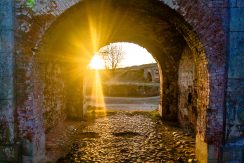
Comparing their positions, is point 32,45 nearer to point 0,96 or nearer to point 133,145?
point 0,96

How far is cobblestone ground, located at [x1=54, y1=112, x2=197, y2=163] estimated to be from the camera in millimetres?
5832

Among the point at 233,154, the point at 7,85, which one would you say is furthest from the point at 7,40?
the point at 233,154

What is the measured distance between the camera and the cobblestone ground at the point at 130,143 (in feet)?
19.1

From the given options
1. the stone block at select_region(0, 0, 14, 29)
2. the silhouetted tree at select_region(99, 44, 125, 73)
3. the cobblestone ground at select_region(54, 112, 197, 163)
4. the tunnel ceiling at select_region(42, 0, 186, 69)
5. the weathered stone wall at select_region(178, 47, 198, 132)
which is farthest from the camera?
the silhouetted tree at select_region(99, 44, 125, 73)

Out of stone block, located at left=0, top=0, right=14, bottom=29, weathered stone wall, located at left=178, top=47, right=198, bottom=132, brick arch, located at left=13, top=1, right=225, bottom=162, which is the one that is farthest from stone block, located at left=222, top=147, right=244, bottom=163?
stone block, located at left=0, top=0, right=14, bottom=29

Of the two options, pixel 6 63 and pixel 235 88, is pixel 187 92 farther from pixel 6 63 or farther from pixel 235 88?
pixel 6 63

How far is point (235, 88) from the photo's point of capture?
492 cm

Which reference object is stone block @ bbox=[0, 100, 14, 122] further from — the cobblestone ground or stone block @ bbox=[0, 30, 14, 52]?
the cobblestone ground

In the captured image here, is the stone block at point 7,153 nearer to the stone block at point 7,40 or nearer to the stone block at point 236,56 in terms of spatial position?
the stone block at point 7,40

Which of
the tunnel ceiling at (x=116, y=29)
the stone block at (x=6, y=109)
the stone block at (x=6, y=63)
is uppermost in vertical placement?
the tunnel ceiling at (x=116, y=29)

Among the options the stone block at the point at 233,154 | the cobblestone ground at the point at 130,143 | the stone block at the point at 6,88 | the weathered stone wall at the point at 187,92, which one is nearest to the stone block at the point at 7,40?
the stone block at the point at 6,88

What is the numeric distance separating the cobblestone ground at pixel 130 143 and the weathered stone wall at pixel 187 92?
45 centimetres

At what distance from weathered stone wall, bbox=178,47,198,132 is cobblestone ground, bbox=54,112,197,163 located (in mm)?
446

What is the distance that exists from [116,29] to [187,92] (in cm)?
320
